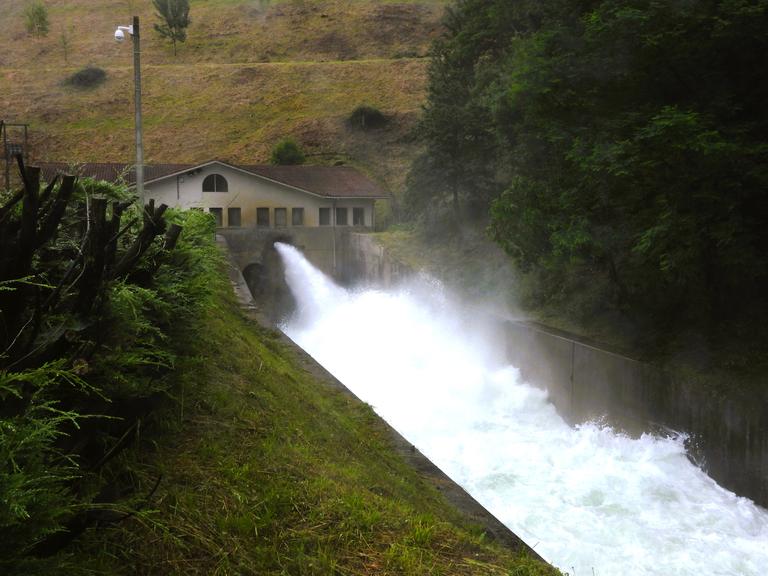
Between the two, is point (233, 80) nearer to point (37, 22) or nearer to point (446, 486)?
point (37, 22)

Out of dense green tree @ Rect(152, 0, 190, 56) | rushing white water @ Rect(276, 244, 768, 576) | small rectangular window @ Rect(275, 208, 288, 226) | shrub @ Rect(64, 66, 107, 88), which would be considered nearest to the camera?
rushing white water @ Rect(276, 244, 768, 576)

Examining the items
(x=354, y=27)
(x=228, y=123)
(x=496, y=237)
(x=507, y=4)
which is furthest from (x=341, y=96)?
(x=496, y=237)

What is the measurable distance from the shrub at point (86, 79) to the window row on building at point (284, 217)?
140 ft

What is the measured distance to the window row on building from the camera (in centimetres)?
4254

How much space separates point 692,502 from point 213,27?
3671 inches

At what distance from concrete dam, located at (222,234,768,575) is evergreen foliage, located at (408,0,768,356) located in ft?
5.71

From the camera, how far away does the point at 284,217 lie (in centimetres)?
4391

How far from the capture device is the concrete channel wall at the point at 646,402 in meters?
11.6

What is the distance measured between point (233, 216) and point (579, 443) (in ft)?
103

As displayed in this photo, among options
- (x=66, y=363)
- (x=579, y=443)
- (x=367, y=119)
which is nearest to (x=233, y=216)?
(x=367, y=119)

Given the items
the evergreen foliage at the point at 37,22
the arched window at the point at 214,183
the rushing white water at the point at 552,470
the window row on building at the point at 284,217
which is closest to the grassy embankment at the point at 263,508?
the rushing white water at the point at 552,470

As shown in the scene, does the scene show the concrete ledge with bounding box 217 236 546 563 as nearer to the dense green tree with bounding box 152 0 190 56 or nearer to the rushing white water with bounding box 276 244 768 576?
the rushing white water with bounding box 276 244 768 576

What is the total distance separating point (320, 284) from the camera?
127ft

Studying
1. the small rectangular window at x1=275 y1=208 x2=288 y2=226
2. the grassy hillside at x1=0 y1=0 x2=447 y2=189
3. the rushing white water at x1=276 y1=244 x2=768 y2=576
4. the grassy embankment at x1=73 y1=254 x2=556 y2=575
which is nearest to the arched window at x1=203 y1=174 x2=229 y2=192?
the small rectangular window at x1=275 y1=208 x2=288 y2=226
